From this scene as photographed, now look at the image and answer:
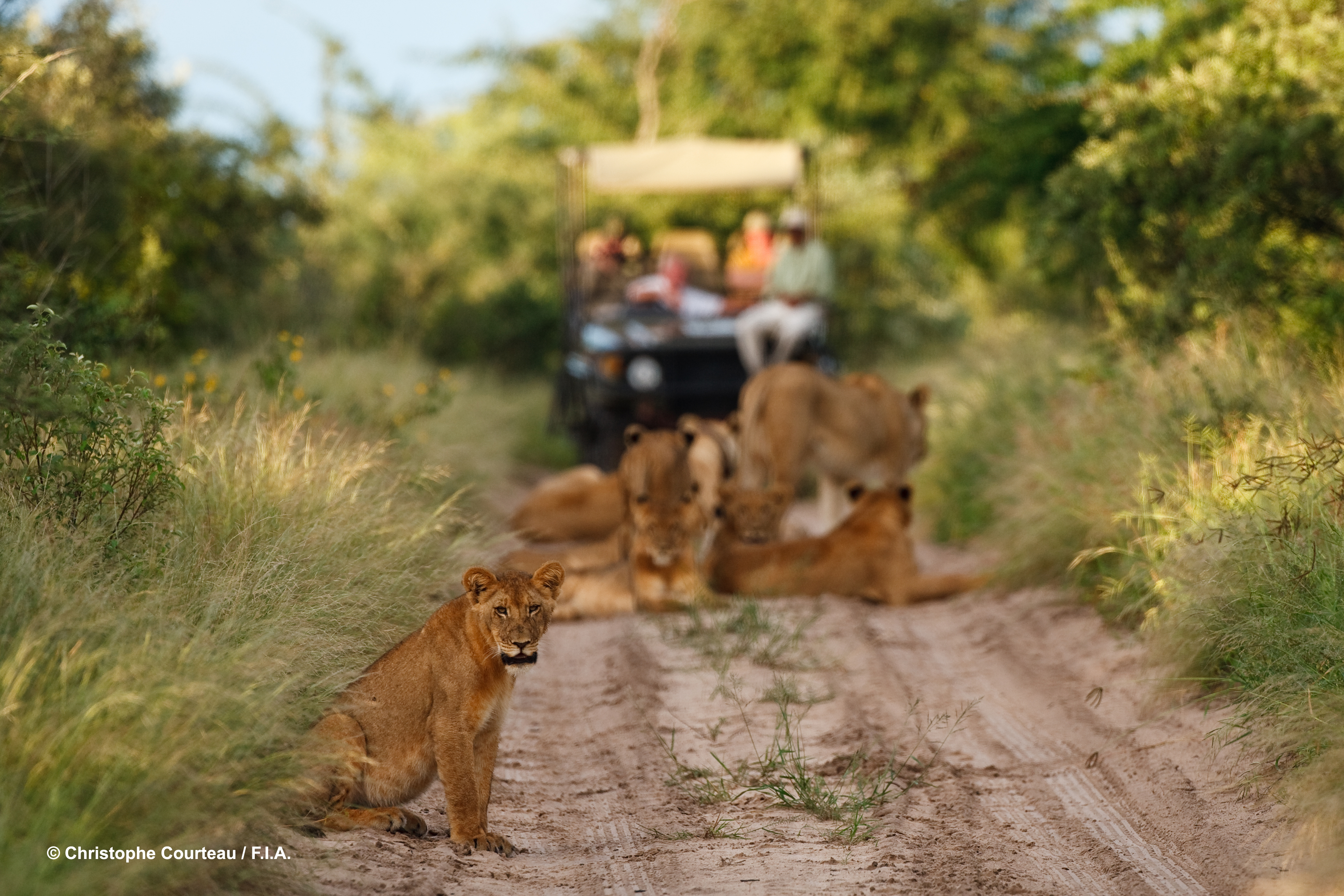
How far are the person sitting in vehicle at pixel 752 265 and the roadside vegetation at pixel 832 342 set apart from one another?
852mm

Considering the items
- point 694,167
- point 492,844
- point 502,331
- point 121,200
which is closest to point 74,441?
point 492,844

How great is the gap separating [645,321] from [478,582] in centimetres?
931

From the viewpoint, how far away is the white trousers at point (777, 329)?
12.9m

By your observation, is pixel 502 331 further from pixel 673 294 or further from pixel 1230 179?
pixel 1230 179

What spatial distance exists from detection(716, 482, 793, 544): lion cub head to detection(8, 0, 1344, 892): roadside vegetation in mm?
1168

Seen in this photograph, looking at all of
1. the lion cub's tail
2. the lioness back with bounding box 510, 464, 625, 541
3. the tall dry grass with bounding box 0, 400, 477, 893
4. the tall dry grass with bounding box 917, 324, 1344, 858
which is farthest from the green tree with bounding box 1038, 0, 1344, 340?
the tall dry grass with bounding box 0, 400, 477, 893

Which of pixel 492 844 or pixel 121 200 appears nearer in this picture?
pixel 492 844

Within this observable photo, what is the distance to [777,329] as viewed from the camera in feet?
42.7

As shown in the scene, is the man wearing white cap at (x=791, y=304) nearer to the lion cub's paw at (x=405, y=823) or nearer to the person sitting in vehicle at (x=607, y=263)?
the person sitting in vehicle at (x=607, y=263)

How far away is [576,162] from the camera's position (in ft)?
48.0

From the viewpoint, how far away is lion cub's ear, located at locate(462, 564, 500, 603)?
4566 mm

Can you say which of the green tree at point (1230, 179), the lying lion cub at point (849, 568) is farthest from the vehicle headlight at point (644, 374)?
the lying lion cub at point (849, 568)

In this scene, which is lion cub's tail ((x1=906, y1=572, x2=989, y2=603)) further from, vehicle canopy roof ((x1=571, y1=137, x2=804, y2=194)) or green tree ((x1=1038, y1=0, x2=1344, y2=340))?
vehicle canopy roof ((x1=571, y1=137, x2=804, y2=194))

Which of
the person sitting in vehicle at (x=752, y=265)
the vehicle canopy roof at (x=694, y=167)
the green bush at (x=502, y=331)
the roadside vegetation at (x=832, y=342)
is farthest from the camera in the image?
the green bush at (x=502, y=331)
